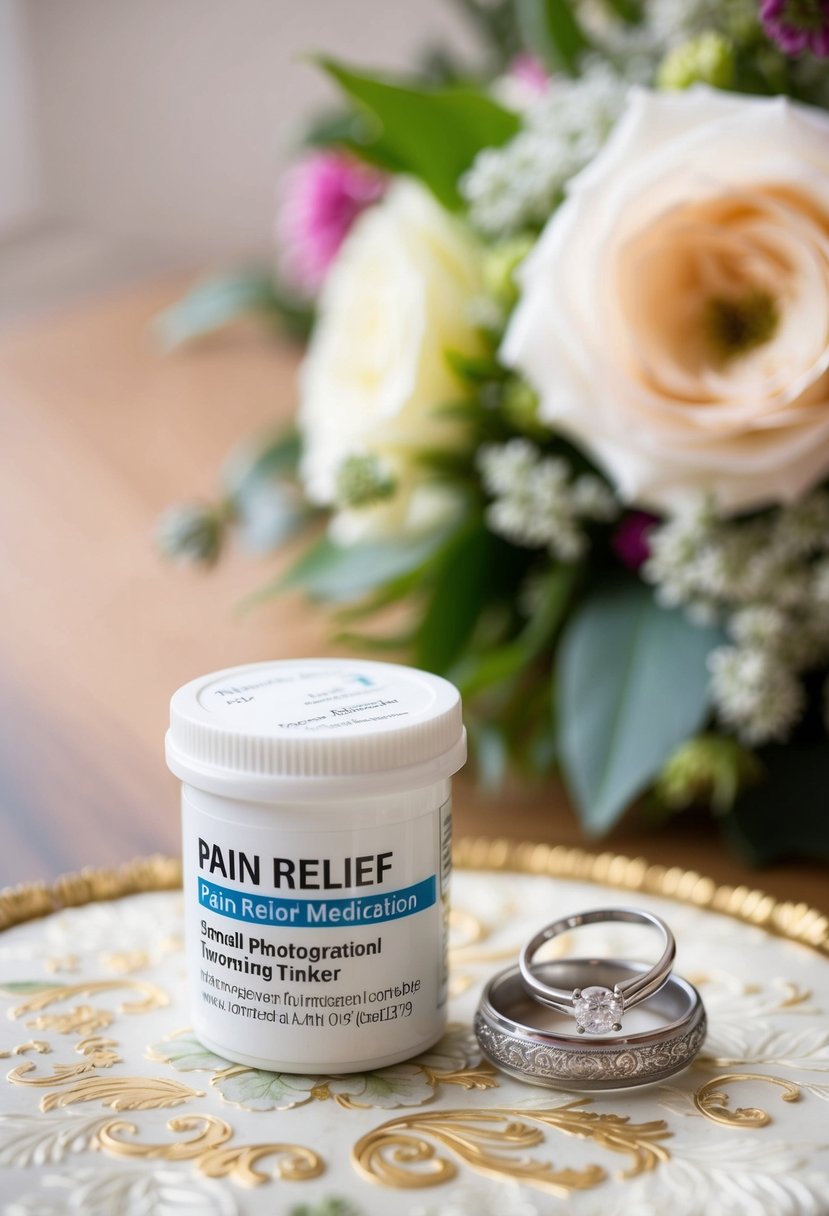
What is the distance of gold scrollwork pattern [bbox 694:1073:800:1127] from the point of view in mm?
360

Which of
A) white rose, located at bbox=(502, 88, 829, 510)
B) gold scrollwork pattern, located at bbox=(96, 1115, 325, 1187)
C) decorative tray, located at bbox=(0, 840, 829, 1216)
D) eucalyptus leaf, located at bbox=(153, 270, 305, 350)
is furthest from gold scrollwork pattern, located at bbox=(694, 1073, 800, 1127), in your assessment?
eucalyptus leaf, located at bbox=(153, 270, 305, 350)

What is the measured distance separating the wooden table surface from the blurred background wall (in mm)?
147

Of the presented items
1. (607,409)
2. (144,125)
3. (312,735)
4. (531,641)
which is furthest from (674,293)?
(144,125)

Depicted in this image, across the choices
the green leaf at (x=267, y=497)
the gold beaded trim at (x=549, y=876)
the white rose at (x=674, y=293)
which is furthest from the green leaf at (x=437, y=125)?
the gold beaded trim at (x=549, y=876)

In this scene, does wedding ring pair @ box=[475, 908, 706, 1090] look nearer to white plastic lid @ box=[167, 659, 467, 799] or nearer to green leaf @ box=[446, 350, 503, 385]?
white plastic lid @ box=[167, 659, 467, 799]

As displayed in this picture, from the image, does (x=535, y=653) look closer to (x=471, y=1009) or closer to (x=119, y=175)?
(x=471, y=1009)

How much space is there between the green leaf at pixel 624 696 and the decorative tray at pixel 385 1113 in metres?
0.10

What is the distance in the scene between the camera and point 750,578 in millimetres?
559

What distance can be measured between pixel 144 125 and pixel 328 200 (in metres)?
0.62

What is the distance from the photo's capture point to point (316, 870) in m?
0.36

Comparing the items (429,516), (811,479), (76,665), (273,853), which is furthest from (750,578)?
(76,665)

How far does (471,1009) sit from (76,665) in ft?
1.31

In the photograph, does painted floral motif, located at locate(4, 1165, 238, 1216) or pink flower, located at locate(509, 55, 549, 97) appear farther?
pink flower, located at locate(509, 55, 549, 97)

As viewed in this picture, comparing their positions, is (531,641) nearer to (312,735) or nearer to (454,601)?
(454,601)
